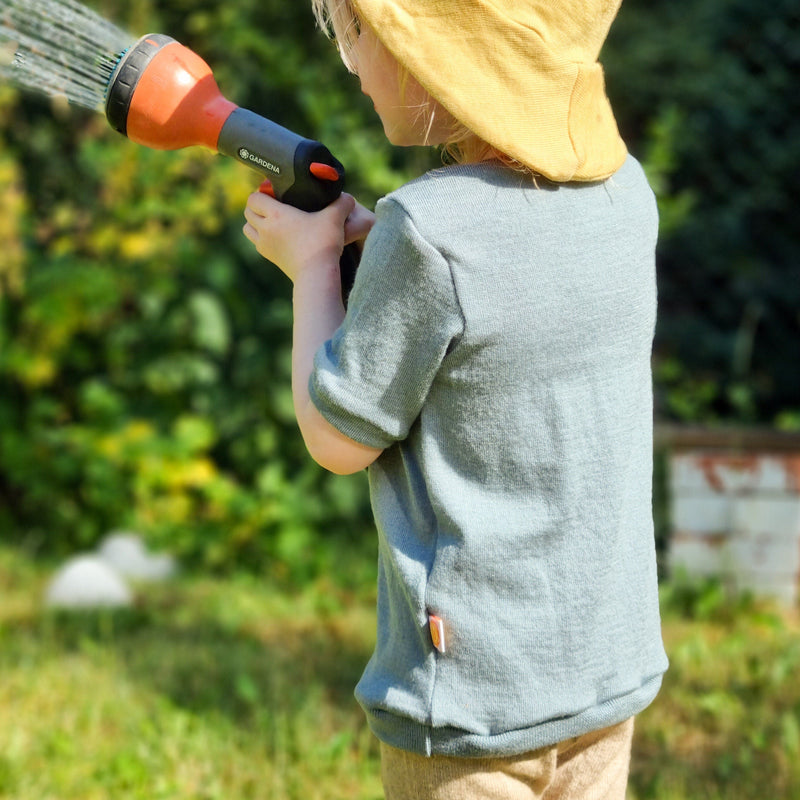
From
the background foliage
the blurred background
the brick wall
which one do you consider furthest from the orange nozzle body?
the brick wall

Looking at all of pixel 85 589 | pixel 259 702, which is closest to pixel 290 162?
pixel 259 702

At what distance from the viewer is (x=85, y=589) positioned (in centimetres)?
329

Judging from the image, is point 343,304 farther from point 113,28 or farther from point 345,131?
point 345,131

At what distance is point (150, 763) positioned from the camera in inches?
89.5

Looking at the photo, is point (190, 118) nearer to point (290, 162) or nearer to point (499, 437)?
point (290, 162)

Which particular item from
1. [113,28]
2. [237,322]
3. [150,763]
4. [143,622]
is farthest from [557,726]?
[237,322]

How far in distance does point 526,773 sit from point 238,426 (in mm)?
2611

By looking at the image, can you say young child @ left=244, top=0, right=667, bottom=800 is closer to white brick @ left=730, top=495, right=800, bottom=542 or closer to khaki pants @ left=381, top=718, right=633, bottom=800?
khaki pants @ left=381, top=718, right=633, bottom=800

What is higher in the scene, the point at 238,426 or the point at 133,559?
the point at 238,426

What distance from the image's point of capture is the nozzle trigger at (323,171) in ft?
4.15

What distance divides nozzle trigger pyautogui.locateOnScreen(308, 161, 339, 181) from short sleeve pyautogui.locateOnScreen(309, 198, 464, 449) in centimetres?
18

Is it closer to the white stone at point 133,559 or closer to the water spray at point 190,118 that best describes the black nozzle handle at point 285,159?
the water spray at point 190,118

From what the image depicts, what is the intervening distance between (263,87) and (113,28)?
8.09 ft

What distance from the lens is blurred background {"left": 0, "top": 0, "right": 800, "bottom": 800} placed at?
94.7 inches
